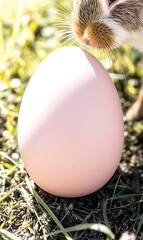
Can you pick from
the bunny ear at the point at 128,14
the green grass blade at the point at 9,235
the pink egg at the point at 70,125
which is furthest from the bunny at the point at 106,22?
the green grass blade at the point at 9,235

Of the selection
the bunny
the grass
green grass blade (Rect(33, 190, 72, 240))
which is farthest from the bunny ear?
green grass blade (Rect(33, 190, 72, 240))

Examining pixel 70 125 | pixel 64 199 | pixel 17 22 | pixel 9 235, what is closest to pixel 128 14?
pixel 70 125

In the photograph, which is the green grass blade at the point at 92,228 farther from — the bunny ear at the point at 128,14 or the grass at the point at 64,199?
the bunny ear at the point at 128,14

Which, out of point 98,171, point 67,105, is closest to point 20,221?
point 98,171

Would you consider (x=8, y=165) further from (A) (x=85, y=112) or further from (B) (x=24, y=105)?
(A) (x=85, y=112)

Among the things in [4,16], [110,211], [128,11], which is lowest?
[110,211]

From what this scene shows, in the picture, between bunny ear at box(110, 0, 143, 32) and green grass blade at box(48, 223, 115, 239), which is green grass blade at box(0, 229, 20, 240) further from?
bunny ear at box(110, 0, 143, 32)

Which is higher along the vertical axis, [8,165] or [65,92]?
[65,92]

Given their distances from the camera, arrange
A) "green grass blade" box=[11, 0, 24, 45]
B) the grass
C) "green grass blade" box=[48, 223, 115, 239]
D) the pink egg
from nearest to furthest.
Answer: "green grass blade" box=[48, 223, 115, 239] → the pink egg → the grass → "green grass blade" box=[11, 0, 24, 45]
